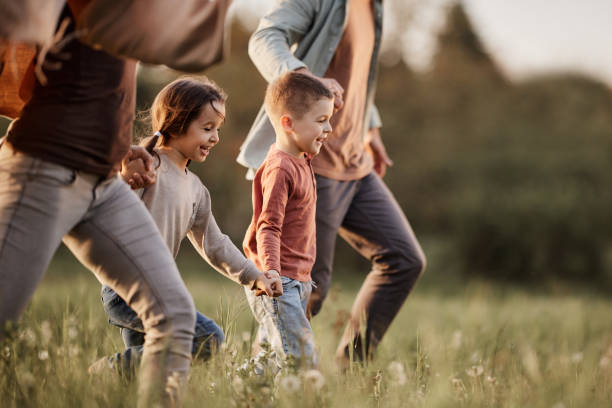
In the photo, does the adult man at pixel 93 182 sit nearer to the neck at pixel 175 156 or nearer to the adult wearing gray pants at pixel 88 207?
the adult wearing gray pants at pixel 88 207

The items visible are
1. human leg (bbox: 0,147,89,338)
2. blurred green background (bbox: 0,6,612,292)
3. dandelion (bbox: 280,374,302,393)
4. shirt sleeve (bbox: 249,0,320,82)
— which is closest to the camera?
human leg (bbox: 0,147,89,338)

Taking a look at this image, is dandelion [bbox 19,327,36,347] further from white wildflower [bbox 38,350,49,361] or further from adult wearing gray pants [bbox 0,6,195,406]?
adult wearing gray pants [bbox 0,6,195,406]

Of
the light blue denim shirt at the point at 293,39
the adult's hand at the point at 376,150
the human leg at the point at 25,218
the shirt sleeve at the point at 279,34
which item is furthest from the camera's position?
the adult's hand at the point at 376,150

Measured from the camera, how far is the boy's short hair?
325 cm

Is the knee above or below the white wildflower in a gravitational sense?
above

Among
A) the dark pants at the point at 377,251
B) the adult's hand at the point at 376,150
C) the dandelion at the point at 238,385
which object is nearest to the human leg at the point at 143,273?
the dandelion at the point at 238,385

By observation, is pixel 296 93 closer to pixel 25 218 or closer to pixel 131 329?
pixel 131 329

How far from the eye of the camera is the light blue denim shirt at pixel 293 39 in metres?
3.70

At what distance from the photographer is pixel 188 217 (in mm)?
3041

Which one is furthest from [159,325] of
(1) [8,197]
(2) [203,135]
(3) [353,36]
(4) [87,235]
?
(3) [353,36]

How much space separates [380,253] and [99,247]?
2034mm

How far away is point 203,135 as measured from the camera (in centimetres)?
307

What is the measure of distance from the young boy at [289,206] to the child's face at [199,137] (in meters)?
0.30

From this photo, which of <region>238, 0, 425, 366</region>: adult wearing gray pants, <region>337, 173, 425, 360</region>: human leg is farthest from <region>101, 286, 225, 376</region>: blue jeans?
<region>337, 173, 425, 360</region>: human leg
